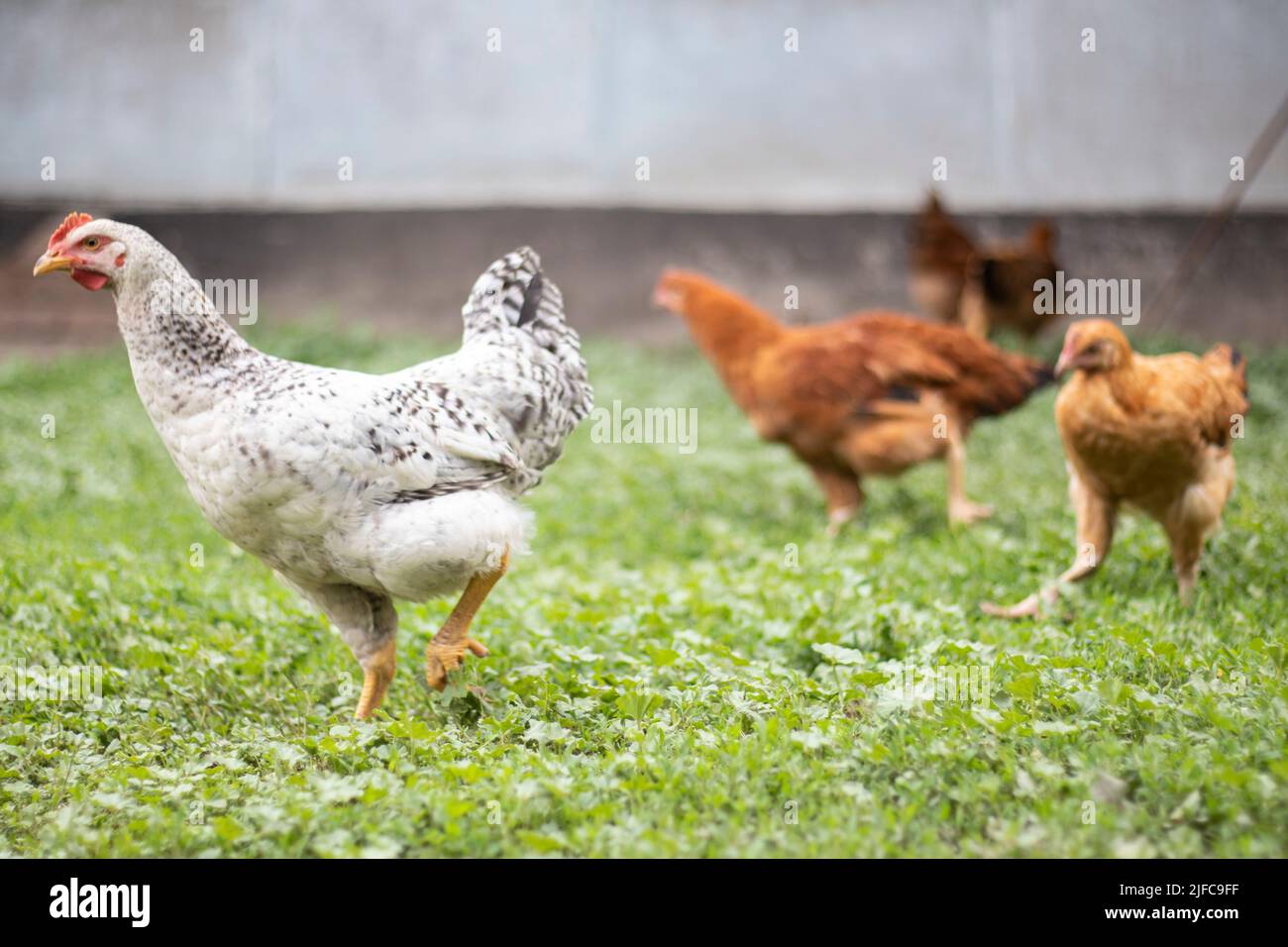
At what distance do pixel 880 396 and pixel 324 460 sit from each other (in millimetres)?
4259

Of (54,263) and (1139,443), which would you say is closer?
(54,263)

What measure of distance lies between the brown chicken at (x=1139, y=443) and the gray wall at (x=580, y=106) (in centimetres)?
793

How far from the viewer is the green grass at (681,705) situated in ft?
10.4

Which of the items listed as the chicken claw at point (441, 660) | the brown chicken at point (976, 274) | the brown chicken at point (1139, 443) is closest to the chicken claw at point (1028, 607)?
the brown chicken at point (1139, 443)

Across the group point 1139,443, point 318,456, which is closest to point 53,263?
point 318,456

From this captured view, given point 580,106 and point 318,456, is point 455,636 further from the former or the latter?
point 580,106

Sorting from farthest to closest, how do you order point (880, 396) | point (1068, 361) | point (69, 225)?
point (880, 396)
point (1068, 361)
point (69, 225)

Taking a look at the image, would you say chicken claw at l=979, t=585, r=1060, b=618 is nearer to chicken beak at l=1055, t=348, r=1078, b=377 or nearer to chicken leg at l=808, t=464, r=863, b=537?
chicken beak at l=1055, t=348, r=1078, b=377

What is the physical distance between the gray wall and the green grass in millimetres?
6322

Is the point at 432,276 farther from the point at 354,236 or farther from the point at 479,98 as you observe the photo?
the point at 479,98

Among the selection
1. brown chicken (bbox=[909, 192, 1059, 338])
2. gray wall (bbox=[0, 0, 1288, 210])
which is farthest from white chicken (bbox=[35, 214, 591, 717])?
gray wall (bbox=[0, 0, 1288, 210])

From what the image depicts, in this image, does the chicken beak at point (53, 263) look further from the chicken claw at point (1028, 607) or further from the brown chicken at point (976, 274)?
the brown chicken at point (976, 274)

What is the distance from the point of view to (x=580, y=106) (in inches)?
504

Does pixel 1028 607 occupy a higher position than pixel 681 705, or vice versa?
pixel 1028 607
